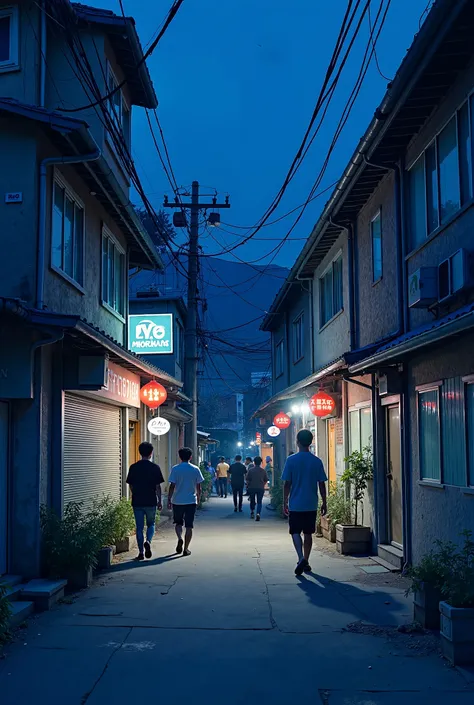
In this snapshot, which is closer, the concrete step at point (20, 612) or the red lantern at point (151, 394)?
the concrete step at point (20, 612)

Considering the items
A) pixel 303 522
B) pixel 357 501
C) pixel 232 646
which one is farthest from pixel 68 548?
pixel 357 501

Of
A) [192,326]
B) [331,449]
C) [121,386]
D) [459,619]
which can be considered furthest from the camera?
[192,326]

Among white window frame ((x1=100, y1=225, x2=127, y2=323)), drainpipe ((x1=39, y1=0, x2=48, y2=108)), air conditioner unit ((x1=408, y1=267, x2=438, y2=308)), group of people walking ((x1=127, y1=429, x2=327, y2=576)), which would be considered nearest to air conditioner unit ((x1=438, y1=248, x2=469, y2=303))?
air conditioner unit ((x1=408, y1=267, x2=438, y2=308))

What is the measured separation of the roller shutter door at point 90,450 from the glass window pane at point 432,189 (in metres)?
5.58

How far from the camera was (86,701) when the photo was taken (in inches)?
215

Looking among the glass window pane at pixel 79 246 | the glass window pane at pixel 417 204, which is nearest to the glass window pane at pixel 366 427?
the glass window pane at pixel 417 204

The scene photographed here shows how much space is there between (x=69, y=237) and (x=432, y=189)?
538cm

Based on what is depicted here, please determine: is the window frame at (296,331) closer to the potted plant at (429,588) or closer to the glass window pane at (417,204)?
the glass window pane at (417,204)

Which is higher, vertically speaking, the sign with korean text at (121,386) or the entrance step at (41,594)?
the sign with korean text at (121,386)

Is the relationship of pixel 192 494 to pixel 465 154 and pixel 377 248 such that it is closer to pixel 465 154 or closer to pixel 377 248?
pixel 377 248

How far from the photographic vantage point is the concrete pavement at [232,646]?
5664 mm

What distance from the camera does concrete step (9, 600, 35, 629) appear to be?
7520 mm

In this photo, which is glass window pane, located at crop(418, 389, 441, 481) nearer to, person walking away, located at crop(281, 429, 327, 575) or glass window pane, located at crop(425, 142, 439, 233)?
person walking away, located at crop(281, 429, 327, 575)

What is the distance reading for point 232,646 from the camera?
22.8 ft
